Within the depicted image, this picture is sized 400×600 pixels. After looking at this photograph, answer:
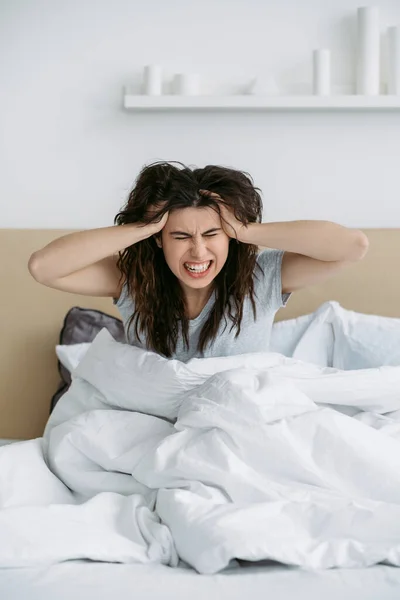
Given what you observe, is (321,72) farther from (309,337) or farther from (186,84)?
(309,337)

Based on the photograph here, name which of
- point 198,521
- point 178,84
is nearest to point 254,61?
point 178,84

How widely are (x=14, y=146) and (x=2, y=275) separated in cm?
48

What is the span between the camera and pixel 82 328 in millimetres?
2719

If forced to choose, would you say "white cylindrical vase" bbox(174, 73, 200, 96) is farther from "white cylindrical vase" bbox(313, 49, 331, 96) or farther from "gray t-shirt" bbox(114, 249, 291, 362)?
"gray t-shirt" bbox(114, 249, 291, 362)

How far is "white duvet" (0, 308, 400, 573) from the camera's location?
1.30m

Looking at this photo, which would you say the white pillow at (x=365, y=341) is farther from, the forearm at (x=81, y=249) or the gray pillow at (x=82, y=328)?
the forearm at (x=81, y=249)

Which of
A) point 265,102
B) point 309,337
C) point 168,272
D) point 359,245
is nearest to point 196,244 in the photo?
point 168,272

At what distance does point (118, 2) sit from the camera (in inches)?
116

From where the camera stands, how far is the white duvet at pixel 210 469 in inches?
51.0

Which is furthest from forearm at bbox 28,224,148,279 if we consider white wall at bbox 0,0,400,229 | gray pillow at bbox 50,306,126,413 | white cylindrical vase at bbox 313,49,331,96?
white cylindrical vase at bbox 313,49,331,96

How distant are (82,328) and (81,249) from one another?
2.60 feet

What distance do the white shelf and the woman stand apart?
873mm

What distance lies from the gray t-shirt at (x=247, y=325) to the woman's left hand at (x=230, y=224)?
0.67 feet

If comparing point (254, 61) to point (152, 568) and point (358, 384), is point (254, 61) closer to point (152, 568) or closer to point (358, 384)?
point (358, 384)
